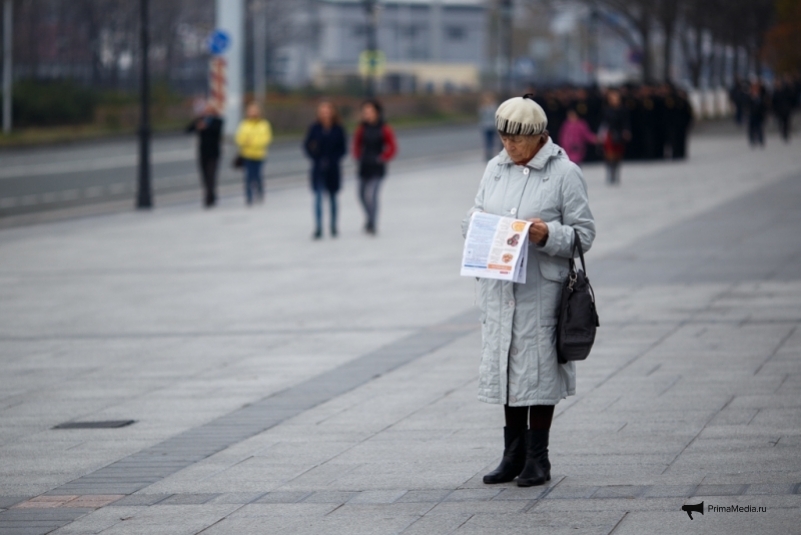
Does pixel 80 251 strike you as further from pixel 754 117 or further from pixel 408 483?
pixel 754 117

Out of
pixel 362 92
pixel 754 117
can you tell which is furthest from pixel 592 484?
pixel 362 92

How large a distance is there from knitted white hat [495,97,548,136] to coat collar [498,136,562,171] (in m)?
0.11

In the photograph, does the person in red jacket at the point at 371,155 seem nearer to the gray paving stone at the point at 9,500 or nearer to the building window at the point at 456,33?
the gray paving stone at the point at 9,500

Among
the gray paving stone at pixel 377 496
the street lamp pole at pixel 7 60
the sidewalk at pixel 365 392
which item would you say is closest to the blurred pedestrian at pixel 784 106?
the sidewalk at pixel 365 392

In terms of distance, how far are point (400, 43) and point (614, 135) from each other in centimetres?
8236

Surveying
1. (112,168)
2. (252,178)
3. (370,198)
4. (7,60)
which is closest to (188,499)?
(370,198)

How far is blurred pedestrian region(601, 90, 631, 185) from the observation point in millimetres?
25156

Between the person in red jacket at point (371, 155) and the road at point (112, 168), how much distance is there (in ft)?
22.1

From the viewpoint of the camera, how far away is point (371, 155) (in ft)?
56.7

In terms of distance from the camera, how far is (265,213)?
20.9 m

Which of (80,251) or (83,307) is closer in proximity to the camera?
(83,307)

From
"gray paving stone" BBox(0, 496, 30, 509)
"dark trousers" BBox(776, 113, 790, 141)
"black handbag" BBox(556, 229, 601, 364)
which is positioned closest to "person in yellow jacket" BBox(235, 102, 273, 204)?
"gray paving stone" BBox(0, 496, 30, 509)

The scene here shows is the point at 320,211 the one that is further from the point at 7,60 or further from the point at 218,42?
the point at 7,60

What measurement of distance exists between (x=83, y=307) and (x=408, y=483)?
22.1 feet
